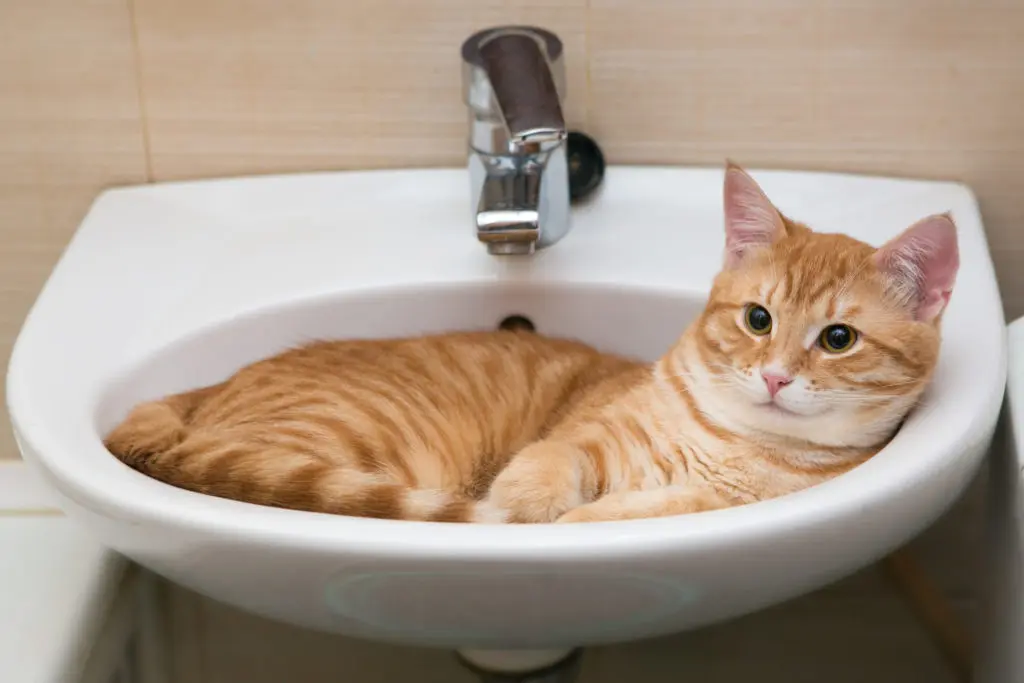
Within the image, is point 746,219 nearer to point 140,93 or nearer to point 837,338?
point 837,338

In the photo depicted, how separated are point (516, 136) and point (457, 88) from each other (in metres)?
0.36

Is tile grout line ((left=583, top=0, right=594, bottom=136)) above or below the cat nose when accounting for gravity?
above

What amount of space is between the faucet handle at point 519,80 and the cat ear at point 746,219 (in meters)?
0.16

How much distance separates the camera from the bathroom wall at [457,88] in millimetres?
1263

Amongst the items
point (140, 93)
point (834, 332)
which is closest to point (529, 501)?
point (834, 332)

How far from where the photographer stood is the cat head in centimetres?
96

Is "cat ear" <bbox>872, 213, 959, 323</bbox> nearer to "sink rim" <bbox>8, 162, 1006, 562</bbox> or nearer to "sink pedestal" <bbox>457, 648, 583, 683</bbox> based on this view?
"sink rim" <bbox>8, 162, 1006, 562</bbox>

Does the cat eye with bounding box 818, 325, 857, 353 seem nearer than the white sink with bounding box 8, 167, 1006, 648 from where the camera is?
No

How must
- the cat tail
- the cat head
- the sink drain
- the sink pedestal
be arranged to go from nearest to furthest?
the cat tail → the cat head → the sink pedestal → the sink drain

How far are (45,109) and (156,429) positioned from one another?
0.54 meters

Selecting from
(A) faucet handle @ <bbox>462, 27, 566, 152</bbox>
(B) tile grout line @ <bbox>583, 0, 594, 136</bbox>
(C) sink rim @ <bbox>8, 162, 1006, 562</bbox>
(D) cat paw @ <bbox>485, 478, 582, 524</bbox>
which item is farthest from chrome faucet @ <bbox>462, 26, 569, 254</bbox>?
(C) sink rim @ <bbox>8, 162, 1006, 562</bbox>

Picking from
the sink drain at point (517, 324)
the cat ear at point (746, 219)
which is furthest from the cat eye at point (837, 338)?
the sink drain at point (517, 324)

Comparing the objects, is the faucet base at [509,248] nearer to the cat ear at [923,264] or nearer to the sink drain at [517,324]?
the sink drain at [517,324]

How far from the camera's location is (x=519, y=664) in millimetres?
1089
